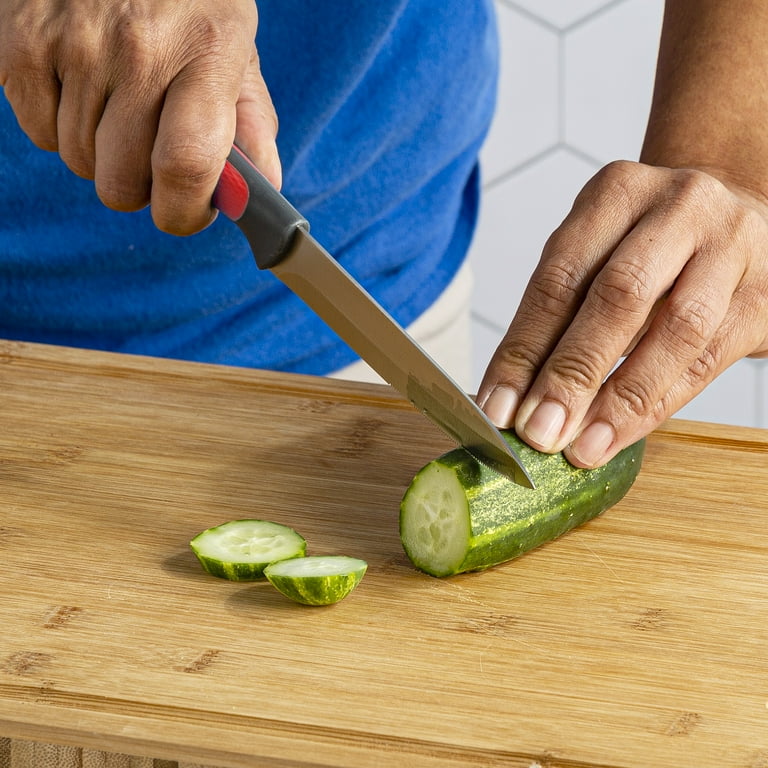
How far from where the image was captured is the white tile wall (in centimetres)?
439

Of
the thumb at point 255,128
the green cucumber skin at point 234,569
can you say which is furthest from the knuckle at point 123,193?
the green cucumber skin at point 234,569

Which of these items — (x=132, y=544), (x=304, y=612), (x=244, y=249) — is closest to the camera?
(x=304, y=612)

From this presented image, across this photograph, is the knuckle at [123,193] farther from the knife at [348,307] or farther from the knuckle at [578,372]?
the knuckle at [578,372]

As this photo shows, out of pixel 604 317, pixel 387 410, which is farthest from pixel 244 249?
pixel 604 317

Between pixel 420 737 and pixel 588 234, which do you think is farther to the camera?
pixel 588 234

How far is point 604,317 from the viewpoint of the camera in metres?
1.72

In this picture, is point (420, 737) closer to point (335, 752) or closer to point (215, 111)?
point (335, 752)

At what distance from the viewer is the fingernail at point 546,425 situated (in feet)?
5.51

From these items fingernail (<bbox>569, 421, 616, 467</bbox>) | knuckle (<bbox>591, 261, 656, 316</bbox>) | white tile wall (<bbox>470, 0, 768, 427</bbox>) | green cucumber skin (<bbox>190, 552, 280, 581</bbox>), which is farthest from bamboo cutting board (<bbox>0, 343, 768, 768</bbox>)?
white tile wall (<bbox>470, 0, 768, 427</bbox>)

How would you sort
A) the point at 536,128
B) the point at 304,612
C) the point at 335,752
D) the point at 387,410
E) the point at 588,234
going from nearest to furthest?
the point at 335,752, the point at 304,612, the point at 588,234, the point at 387,410, the point at 536,128

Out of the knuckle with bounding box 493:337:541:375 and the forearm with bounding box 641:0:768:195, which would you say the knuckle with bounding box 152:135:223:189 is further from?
the forearm with bounding box 641:0:768:195

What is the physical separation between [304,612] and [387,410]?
2.04 feet

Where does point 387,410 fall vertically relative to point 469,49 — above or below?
below

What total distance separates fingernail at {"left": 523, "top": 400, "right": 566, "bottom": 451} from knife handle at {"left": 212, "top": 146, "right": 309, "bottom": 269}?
437 mm
